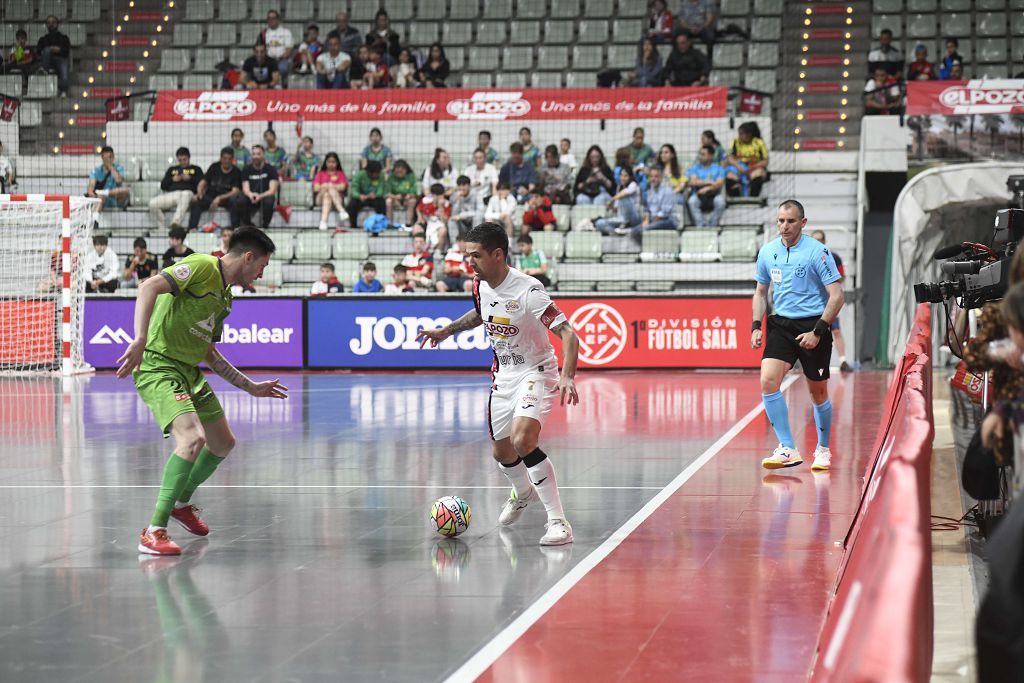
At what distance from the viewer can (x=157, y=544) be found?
709cm

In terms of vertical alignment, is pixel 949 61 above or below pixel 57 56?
below

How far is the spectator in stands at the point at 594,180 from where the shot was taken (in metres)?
22.1

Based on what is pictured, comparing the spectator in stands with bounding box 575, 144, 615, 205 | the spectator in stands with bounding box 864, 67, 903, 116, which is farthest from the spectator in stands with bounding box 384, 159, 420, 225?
the spectator in stands with bounding box 864, 67, 903, 116

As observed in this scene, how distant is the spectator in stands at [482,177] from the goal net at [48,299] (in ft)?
20.9

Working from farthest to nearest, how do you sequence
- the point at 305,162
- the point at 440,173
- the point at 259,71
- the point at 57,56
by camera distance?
the point at 57,56
the point at 259,71
the point at 305,162
the point at 440,173

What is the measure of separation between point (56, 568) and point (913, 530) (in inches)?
203

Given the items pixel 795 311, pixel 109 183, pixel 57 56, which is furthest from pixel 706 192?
pixel 57 56

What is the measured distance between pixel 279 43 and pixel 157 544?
20.0 meters

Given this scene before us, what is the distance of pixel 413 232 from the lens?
21859mm

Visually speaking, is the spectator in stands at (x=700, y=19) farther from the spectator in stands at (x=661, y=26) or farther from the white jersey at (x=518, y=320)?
the white jersey at (x=518, y=320)

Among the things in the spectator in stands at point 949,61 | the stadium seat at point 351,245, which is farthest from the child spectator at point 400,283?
the spectator in stands at point 949,61

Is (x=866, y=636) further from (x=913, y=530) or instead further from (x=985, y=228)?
(x=985, y=228)

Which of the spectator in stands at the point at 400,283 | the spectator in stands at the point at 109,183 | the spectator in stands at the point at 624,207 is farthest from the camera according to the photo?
the spectator in stands at the point at 109,183

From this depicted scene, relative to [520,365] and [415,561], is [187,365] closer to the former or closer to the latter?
[415,561]
